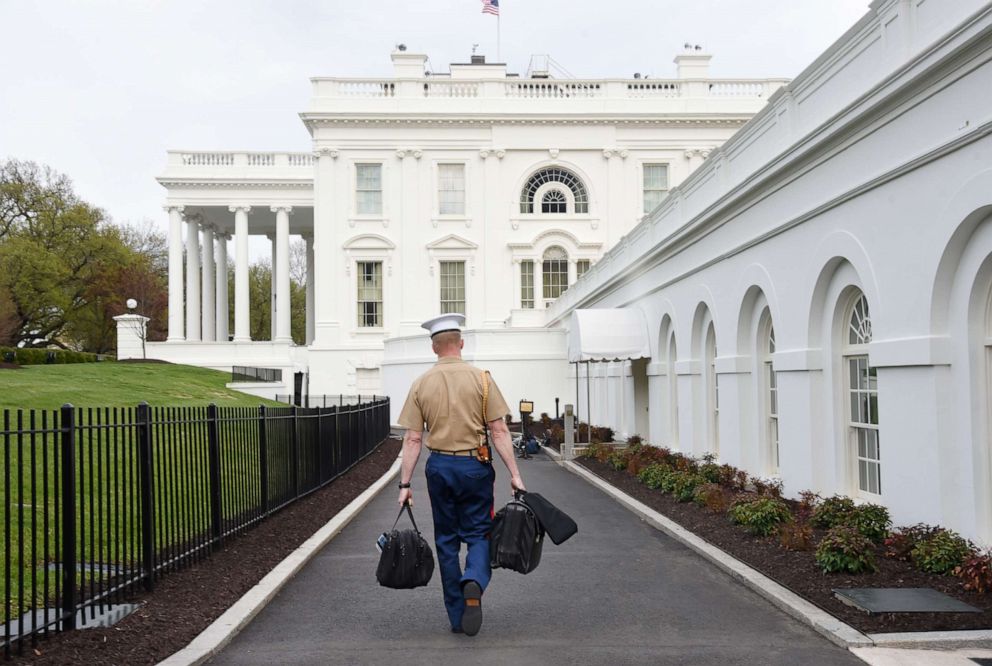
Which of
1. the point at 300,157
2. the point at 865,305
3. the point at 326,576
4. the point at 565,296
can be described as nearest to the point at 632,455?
the point at 865,305

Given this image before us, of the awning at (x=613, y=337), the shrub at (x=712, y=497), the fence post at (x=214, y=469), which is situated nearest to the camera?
the fence post at (x=214, y=469)

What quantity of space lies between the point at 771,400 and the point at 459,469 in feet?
27.9

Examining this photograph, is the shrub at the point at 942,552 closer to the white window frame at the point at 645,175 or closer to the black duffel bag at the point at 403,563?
the black duffel bag at the point at 403,563

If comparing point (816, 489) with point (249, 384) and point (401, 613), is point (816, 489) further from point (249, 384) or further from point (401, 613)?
point (249, 384)

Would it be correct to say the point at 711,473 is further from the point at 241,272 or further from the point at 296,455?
the point at 241,272

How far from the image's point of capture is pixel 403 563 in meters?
6.77

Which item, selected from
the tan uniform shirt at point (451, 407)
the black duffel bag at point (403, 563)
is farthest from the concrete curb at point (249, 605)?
the tan uniform shirt at point (451, 407)

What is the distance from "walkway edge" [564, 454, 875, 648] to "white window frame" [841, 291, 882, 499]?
2.03 metres

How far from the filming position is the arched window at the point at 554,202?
50.3 meters

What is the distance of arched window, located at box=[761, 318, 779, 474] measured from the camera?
14195 mm

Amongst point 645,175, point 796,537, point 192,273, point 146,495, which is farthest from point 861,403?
point 192,273

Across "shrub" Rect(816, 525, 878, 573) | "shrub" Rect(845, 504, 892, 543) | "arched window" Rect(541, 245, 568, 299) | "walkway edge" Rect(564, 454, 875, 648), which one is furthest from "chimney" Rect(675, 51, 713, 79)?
"shrub" Rect(816, 525, 878, 573)

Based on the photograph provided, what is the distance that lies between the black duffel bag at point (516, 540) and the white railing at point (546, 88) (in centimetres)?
4402

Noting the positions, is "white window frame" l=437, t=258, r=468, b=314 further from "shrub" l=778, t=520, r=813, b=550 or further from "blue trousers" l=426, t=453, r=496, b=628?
"blue trousers" l=426, t=453, r=496, b=628
